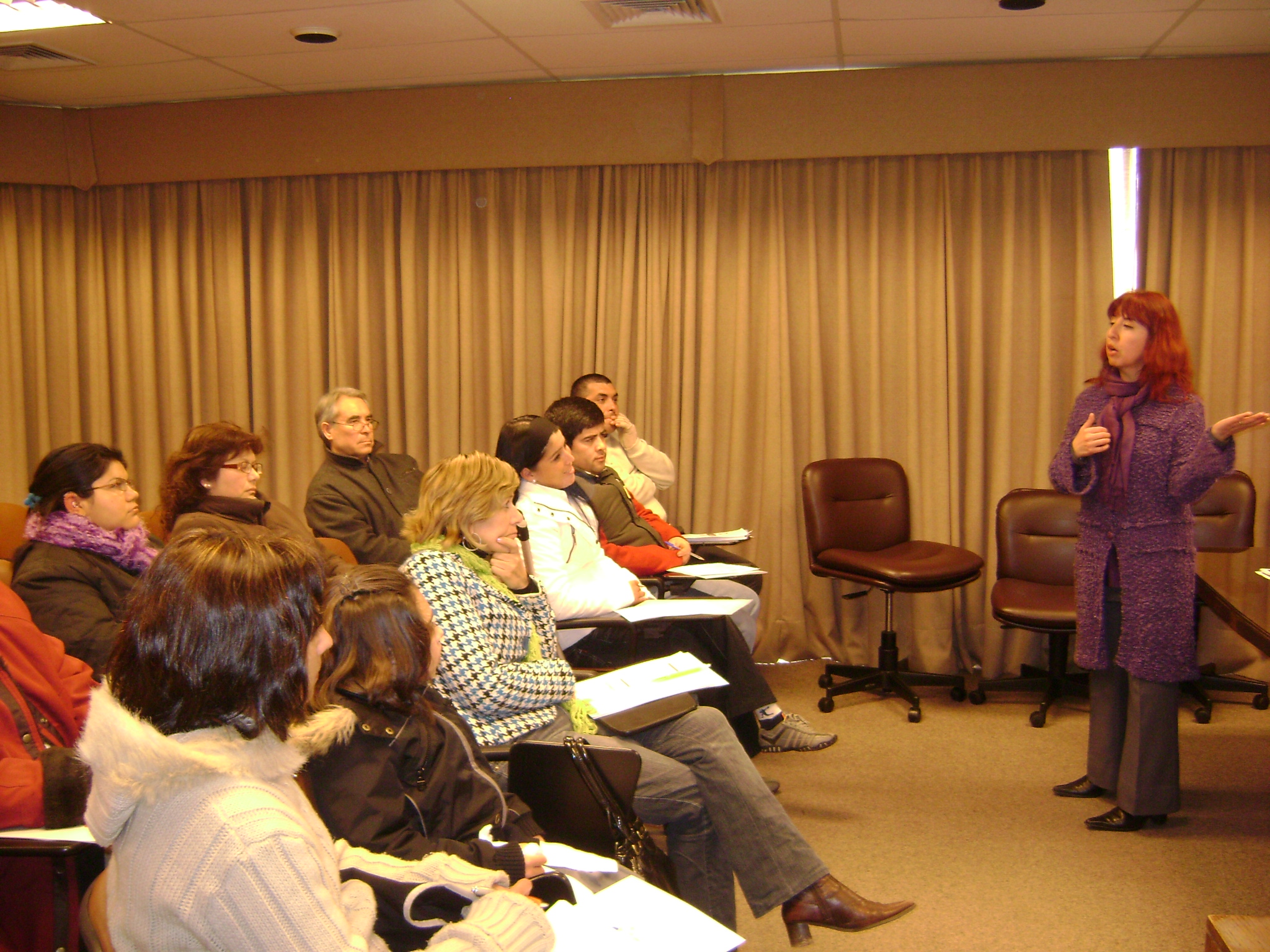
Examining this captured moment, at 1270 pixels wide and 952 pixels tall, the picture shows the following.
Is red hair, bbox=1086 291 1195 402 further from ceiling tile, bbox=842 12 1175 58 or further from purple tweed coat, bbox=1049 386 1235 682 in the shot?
ceiling tile, bbox=842 12 1175 58

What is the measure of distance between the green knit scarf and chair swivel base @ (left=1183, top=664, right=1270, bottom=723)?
2.87 meters

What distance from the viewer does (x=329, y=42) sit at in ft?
13.0

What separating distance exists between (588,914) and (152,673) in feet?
2.39

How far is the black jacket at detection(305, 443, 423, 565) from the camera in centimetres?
371

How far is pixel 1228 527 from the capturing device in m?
4.07

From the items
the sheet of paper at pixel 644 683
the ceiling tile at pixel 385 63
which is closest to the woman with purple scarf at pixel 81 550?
the sheet of paper at pixel 644 683

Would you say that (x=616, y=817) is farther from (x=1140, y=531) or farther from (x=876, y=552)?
(x=876, y=552)

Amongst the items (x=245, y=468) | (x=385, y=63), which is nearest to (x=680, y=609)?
(x=245, y=468)

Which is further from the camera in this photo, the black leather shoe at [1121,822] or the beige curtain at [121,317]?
the beige curtain at [121,317]

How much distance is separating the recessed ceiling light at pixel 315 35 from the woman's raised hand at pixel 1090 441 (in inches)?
120

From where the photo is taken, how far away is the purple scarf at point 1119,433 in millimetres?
2771

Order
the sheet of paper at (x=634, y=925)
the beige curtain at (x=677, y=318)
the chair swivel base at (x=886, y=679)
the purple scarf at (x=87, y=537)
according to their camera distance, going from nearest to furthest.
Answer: the sheet of paper at (x=634, y=925)
the purple scarf at (x=87, y=537)
the chair swivel base at (x=886, y=679)
the beige curtain at (x=677, y=318)

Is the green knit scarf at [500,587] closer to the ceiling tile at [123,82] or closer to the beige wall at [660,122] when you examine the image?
the beige wall at [660,122]

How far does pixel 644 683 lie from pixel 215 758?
1431mm
